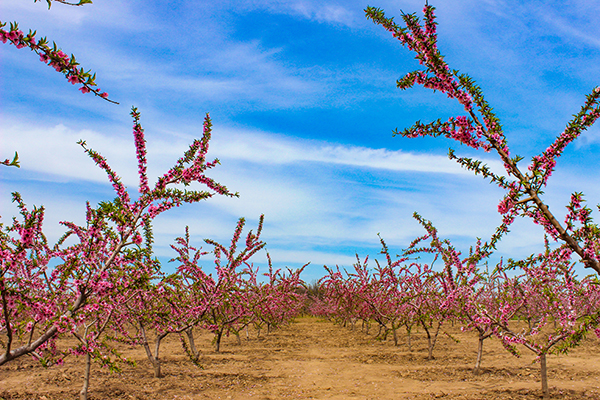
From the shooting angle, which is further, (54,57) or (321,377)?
(321,377)

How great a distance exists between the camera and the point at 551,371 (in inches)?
409

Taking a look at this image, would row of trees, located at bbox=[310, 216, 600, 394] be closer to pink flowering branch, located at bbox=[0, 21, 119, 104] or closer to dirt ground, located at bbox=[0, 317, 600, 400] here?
dirt ground, located at bbox=[0, 317, 600, 400]

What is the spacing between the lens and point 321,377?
9.90 m

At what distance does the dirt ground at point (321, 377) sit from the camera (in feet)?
26.7

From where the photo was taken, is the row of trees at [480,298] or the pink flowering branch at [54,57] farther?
the row of trees at [480,298]

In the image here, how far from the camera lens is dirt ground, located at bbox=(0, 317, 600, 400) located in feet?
26.7

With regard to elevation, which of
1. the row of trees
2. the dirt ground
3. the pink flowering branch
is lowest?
the dirt ground

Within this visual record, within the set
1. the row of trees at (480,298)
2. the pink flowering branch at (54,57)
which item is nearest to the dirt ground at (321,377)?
the row of trees at (480,298)

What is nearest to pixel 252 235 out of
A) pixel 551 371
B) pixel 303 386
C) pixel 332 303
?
pixel 303 386

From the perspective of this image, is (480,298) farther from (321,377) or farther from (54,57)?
(54,57)

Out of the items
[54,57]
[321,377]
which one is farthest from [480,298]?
[54,57]

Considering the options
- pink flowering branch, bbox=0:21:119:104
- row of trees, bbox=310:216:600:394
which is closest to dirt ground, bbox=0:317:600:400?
row of trees, bbox=310:216:600:394

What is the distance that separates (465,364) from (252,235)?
7743 millimetres

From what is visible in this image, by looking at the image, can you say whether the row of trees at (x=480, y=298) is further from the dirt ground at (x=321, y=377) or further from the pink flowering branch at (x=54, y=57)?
the pink flowering branch at (x=54, y=57)
